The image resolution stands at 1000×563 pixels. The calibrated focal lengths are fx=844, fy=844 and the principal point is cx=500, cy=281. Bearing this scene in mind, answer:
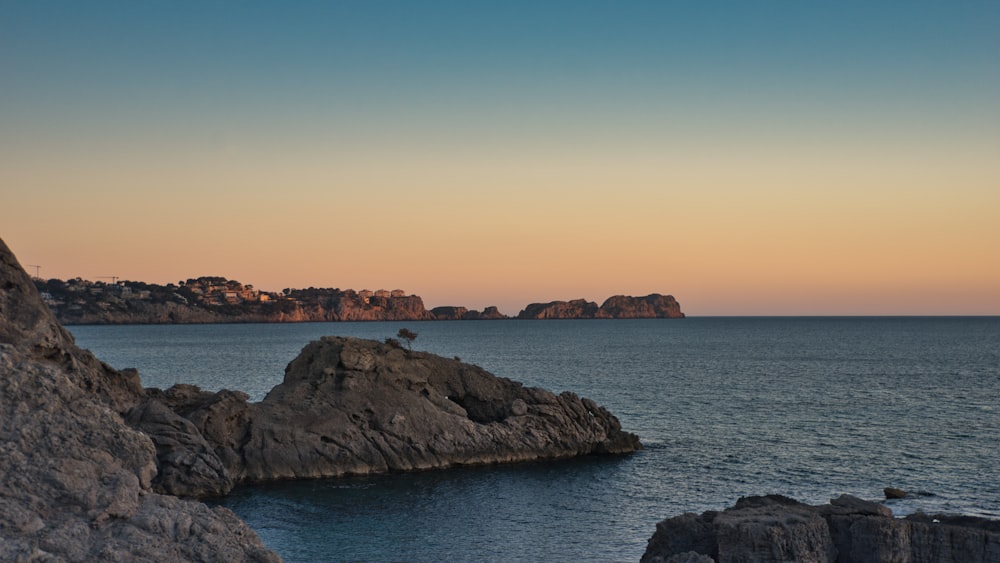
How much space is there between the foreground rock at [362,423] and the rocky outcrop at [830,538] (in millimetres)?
27229

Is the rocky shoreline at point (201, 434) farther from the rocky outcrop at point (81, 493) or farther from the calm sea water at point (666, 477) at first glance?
the calm sea water at point (666, 477)

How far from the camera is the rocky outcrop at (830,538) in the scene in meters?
21.8

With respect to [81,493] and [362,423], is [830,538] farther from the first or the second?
[362,423]

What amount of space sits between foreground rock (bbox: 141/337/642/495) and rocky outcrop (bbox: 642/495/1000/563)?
27229 mm

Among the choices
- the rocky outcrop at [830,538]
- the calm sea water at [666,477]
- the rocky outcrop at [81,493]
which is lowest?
the calm sea water at [666,477]

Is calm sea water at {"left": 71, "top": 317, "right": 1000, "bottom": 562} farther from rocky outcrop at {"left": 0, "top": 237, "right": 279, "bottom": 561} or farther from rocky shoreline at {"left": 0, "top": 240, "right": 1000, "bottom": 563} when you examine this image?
rocky outcrop at {"left": 0, "top": 237, "right": 279, "bottom": 561}

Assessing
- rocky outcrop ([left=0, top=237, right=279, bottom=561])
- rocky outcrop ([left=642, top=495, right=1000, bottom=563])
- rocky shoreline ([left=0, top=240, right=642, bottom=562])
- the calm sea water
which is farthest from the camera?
the calm sea water

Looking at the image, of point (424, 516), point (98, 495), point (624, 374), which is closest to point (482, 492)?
point (424, 516)

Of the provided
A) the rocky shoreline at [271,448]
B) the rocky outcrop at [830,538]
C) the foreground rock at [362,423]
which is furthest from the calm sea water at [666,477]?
the rocky outcrop at [830,538]

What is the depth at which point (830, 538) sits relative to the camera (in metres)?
23.0

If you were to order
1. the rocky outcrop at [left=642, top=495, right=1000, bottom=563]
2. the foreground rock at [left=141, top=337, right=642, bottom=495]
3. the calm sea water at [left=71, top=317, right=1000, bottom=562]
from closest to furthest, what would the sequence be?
the rocky outcrop at [left=642, top=495, right=1000, bottom=563]
the calm sea water at [left=71, top=317, right=1000, bottom=562]
the foreground rock at [left=141, top=337, right=642, bottom=495]

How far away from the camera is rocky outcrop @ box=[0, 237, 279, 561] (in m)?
14.7

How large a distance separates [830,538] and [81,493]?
18.6 m

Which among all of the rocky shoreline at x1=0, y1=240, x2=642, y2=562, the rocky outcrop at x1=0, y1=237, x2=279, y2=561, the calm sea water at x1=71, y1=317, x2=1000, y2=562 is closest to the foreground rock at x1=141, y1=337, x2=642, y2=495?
the rocky shoreline at x1=0, y1=240, x2=642, y2=562
